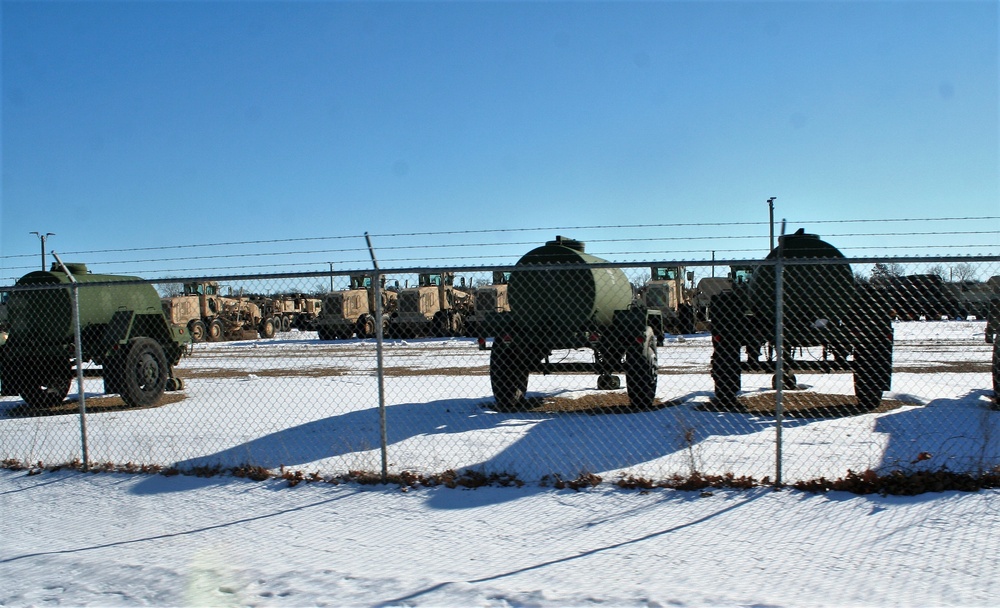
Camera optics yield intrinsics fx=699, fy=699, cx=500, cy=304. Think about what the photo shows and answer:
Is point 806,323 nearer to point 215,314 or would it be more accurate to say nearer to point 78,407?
point 78,407

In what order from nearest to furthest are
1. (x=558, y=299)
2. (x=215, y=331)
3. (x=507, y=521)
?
(x=507, y=521), (x=558, y=299), (x=215, y=331)

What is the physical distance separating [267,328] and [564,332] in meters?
30.4

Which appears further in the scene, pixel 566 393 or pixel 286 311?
pixel 286 311

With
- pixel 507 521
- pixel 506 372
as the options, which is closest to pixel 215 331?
pixel 506 372

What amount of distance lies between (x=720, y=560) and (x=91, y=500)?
191 inches

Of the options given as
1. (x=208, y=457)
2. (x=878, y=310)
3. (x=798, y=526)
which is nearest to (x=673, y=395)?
(x=878, y=310)

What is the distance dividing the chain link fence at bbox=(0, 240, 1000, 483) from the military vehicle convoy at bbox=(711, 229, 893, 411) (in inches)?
0.9

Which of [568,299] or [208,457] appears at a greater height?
[568,299]

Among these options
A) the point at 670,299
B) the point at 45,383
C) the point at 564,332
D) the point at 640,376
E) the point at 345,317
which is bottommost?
the point at 45,383

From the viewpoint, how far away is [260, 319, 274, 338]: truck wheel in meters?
36.5

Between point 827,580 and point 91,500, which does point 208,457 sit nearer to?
point 91,500

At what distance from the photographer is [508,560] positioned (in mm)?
4176

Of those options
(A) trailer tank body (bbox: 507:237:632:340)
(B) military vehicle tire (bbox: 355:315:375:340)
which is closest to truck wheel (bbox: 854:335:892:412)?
(A) trailer tank body (bbox: 507:237:632:340)

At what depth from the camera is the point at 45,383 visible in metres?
11.0
